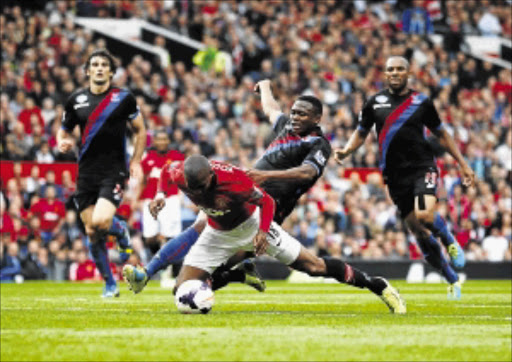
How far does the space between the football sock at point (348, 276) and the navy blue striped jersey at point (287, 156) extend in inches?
36.1

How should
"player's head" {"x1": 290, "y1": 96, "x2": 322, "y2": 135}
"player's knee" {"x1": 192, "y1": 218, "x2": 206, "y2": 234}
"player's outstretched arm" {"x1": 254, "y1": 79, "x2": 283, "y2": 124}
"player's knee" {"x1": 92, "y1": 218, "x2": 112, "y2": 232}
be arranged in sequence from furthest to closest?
"player's knee" {"x1": 92, "y1": 218, "x2": 112, "y2": 232} < "player's outstretched arm" {"x1": 254, "y1": 79, "x2": 283, "y2": 124} < "player's knee" {"x1": 192, "y1": 218, "x2": 206, "y2": 234} < "player's head" {"x1": 290, "y1": 96, "x2": 322, "y2": 135}

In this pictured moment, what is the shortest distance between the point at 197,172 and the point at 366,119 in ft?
15.4

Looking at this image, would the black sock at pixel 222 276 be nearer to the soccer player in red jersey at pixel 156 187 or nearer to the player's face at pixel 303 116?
the player's face at pixel 303 116

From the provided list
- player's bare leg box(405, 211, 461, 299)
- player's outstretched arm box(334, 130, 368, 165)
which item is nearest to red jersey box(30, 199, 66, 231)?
player's outstretched arm box(334, 130, 368, 165)

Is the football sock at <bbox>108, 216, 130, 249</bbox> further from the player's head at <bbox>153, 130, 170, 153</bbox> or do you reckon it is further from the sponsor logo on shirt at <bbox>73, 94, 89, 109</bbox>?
the player's head at <bbox>153, 130, 170, 153</bbox>

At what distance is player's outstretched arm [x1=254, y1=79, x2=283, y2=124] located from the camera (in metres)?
11.6

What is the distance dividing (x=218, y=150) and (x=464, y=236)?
4994mm

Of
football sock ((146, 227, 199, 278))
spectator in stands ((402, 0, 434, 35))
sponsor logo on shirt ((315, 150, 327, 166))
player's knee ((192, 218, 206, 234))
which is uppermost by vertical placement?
spectator in stands ((402, 0, 434, 35))

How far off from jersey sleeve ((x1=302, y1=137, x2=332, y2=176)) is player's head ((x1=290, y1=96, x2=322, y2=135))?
0.19 m

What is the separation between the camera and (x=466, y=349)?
6.87 metres

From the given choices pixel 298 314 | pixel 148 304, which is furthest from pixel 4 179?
pixel 298 314

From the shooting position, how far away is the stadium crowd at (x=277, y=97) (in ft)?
65.4

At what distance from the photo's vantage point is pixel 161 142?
Answer: 15.8 meters

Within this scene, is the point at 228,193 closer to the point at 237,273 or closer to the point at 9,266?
the point at 237,273
